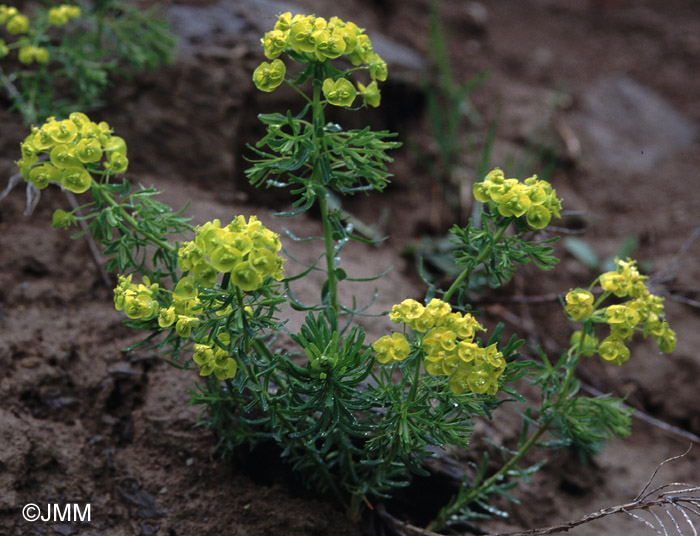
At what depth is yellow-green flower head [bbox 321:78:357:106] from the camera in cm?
153

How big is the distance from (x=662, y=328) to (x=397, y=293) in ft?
4.33

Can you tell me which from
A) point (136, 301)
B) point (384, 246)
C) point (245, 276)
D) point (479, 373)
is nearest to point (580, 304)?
point (479, 373)

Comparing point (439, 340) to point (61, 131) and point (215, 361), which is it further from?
point (61, 131)

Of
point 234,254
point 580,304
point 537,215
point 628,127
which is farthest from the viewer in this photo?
point 628,127

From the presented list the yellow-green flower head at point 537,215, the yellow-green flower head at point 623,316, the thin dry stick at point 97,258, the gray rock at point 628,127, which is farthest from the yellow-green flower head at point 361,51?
the gray rock at point 628,127

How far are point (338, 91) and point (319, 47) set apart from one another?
4.4 inches

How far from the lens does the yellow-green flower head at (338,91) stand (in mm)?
1533

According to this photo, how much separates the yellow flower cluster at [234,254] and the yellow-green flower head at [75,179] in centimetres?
39

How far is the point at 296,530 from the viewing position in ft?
6.26

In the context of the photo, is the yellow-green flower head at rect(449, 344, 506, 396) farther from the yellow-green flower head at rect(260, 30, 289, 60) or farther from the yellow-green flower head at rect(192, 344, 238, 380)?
the yellow-green flower head at rect(260, 30, 289, 60)

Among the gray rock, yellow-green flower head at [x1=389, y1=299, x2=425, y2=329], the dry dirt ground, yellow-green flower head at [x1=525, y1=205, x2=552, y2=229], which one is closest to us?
yellow-green flower head at [x1=389, y1=299, x2=425, y2=329]

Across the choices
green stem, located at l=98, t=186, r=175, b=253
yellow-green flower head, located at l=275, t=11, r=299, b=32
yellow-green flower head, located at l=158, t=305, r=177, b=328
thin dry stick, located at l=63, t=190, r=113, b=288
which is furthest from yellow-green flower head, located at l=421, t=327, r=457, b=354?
thin dry stick, located at l=63, t=190, r=113, b=288

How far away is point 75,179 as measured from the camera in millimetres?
1555

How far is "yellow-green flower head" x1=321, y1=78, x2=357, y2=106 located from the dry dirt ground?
1.01 m
